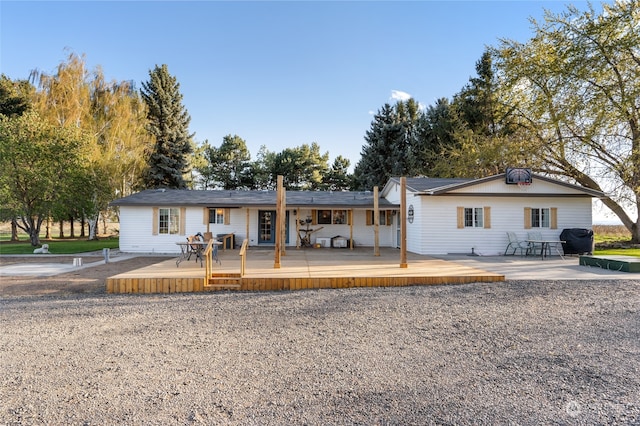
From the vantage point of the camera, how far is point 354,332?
13.9ft

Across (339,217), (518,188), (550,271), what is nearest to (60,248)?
(339,217)

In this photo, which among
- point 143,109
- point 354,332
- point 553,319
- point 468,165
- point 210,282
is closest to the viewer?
point 354,332

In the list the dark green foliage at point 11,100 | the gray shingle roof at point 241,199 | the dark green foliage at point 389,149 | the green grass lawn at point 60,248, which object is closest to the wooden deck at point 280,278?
the gray shingle roof at point 241,199

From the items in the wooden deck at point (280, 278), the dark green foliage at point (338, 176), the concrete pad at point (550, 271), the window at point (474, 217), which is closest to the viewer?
the wooden deck at point (280, 278)

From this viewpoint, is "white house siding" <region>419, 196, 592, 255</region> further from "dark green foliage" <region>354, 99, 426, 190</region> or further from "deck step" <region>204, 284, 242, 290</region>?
"dark green foliage" <region>354, 99, 426, 190</region>

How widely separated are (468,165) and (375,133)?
843 cm

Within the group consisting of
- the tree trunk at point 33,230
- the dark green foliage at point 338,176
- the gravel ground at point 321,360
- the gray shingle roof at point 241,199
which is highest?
the dark green foliage at point 338,176

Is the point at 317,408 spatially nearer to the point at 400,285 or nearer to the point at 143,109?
the point at 400,285

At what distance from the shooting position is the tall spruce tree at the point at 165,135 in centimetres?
2408

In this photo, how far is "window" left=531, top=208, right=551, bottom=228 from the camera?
1273 cm

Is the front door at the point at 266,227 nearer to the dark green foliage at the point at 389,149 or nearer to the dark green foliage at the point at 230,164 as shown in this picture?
the dark green foliage at the point at 389,149

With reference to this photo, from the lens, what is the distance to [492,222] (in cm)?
1270

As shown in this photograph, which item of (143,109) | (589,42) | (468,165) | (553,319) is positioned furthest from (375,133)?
(553,319)

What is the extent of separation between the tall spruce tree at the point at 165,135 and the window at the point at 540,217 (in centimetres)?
2138
